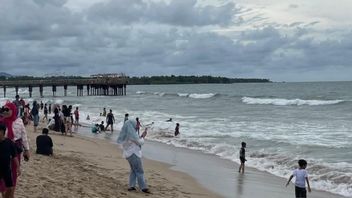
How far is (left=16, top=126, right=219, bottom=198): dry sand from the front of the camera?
8383mm

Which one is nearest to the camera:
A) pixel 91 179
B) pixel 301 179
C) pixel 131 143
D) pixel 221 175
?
pixel 131 143

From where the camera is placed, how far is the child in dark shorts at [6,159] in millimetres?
5988

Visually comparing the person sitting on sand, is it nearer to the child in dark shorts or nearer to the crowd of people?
the crowd of people

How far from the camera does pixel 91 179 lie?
1023 cm

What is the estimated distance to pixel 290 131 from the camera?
26453mm

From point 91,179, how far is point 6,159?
14.2ft

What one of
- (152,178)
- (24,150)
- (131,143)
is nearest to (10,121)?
(24,150)

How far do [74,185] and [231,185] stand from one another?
4970 mm

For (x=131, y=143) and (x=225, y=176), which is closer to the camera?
(x=131, y=143)

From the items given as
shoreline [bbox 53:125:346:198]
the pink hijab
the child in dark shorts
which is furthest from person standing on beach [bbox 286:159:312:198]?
the child in dark shorts

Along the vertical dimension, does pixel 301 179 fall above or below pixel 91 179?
above

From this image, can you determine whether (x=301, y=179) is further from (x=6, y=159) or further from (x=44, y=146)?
(x=44, y=146)

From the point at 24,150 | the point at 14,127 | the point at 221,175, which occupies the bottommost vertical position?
the point at 221,175

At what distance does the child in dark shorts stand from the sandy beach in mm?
1328
